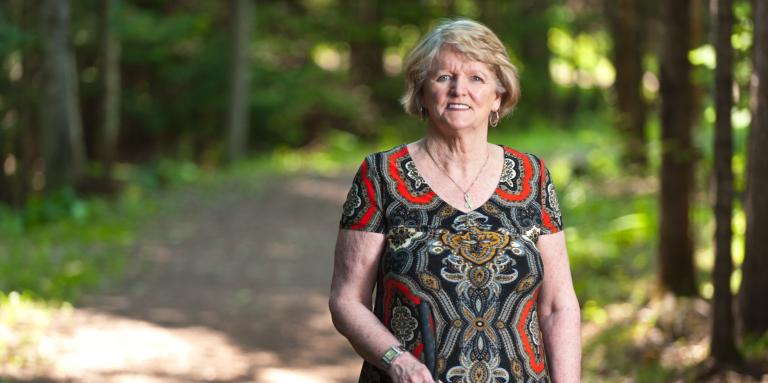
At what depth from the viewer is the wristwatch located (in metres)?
2.80

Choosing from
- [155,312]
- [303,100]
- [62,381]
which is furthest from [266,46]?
[62,381]

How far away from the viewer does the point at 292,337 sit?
30.0 ft

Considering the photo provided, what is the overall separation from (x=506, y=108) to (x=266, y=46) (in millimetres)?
24941

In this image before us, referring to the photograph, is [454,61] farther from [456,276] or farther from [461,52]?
[456,276]

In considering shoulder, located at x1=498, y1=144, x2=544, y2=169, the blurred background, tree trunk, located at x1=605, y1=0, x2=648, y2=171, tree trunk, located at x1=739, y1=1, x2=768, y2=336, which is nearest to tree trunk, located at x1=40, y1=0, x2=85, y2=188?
the blurred background

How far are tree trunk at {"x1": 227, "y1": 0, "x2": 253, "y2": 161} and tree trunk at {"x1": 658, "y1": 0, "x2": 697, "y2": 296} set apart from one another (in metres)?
15.4

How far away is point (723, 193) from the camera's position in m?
6.20

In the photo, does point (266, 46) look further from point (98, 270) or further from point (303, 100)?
point (98, 270)

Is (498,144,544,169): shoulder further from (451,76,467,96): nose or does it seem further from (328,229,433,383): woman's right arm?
(328,229,433,383): woman's right arm

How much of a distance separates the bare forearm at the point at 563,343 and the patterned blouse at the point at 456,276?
6 centimetres

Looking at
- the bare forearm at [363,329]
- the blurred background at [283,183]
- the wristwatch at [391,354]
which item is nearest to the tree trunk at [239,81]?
the blurred background at [283,183]

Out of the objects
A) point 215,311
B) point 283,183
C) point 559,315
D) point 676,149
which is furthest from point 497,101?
point 283,183

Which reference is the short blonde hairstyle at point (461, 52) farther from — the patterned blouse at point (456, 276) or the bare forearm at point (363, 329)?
the bare forearm at point (363, 329)

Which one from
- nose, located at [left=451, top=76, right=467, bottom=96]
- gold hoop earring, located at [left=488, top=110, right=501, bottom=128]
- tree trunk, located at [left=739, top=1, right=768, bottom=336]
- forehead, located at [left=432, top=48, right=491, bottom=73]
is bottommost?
tree trunk, located at [left=739, top=1, right=768, bottom=336]
